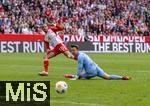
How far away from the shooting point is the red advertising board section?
43.5 m

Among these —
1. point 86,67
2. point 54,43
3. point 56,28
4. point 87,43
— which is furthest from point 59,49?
point 87,43

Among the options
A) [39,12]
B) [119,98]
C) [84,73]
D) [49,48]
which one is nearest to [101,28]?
[39,12]

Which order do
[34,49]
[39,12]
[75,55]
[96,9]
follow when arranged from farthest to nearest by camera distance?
[96,9] → [39,12] → [34,49] → [75,55]

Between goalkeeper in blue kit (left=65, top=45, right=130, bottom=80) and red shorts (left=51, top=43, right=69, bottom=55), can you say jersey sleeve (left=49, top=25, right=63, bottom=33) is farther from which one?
goalkeeper in blue kit (left=65, top=45, right=130, bottom=80)

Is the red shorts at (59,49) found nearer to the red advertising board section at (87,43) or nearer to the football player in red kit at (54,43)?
the football player in red kit at (54,43)

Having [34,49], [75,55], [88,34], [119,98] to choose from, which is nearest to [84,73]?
[75,55]

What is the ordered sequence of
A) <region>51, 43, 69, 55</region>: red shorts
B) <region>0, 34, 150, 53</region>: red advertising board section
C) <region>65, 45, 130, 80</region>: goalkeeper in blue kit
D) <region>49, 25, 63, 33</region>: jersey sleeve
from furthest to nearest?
1. <region>0, 34, 150, 53</region>: red advertising board section
2. <region>49, 25, 63, 33</region>: jersey sleeve
3. <region>51, 43, 69, 55</region>: red shorts
4. <region>65, 45, 130, 80</region>: goalkeeper in blue kit

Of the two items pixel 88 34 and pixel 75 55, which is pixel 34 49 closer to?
pixel 88 34

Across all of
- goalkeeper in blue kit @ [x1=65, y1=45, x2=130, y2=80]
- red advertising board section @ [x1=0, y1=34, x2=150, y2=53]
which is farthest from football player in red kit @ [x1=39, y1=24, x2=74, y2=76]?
red advertising board section @ [x1=0, y1=34, x2=150, y2=53]

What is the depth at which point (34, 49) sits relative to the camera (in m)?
44.3

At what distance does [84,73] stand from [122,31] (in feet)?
98.9

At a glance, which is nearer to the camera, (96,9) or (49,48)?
(49,48)

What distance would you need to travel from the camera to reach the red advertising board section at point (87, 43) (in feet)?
143

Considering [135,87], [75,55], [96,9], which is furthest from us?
[96,9]
